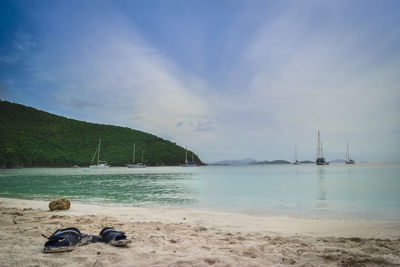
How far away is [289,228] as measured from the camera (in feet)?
26.4

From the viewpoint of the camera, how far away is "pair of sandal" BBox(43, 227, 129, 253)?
4.81 metres

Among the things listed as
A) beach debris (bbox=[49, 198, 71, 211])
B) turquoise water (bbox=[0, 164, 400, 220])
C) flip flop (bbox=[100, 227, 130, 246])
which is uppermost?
flip flop (bbox=[100, 227, 130, 246])

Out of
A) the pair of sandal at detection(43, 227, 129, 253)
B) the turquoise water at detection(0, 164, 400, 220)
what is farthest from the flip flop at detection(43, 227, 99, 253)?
the turquoise water at detection(0, 164, 400, 220)

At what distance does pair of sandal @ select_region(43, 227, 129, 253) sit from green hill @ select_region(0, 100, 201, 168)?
95.8 metres

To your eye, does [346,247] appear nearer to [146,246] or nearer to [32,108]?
[146,246]

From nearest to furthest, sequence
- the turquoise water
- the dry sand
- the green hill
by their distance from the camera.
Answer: the dry sand < the turquoise water < the green hill

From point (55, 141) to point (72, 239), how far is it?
104683mm

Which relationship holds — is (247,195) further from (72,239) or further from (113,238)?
(72,239)

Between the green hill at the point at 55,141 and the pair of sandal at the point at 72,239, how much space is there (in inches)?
3770

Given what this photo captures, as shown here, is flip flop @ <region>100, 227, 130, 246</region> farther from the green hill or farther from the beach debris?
the green hill

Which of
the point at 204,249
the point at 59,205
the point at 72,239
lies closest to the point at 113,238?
the point at 72,239

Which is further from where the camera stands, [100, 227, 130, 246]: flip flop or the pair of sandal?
[100, 227, 130, 246]: flip flop

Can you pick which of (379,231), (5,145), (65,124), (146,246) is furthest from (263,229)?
(65,124)

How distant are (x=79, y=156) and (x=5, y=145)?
80.5 feet
